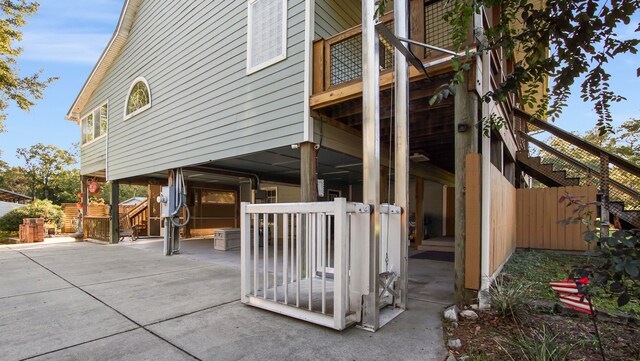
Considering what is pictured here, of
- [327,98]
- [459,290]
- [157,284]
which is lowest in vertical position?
[157,284]

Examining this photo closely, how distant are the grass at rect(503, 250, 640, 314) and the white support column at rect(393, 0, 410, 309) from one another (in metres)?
→ 1.29

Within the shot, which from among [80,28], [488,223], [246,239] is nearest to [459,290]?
[488,223]

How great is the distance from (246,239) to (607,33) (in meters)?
3.39

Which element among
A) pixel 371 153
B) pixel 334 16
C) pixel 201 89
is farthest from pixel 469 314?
pixel 201 89

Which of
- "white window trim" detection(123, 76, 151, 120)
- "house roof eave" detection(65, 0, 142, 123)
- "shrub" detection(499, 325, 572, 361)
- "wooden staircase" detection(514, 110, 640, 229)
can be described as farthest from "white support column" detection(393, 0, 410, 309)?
"house roof eave" detection(65, 0, 142, 123)

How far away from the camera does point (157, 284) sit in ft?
14.7

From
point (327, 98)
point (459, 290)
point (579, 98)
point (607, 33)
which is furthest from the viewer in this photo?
point (327, 98)

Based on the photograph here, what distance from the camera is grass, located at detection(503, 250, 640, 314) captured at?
3080 millimetres

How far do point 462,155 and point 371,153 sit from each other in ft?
3.60

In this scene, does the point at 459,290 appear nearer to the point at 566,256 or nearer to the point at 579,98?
the point at 579,98

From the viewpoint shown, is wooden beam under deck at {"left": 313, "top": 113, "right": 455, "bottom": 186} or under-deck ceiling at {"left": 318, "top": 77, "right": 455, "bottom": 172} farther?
wooden beam under deck at {"left": 313, "top": 113, "right": 455, "bottom": 186}

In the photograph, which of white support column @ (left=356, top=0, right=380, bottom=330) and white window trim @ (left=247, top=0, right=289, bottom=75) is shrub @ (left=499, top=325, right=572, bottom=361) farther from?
white window trim @ (left=247, top=0, right=289, bottom=75)

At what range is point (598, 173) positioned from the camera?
6.66 meters

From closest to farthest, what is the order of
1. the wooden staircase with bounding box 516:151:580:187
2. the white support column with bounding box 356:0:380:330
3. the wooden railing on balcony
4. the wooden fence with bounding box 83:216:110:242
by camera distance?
the white support column with bounding box 356:0:380:330
the wooden railing on balcony
the wooden staircase with bounding box 516:151:580:187
the wooden fence with bounding box 83:216:110:242
